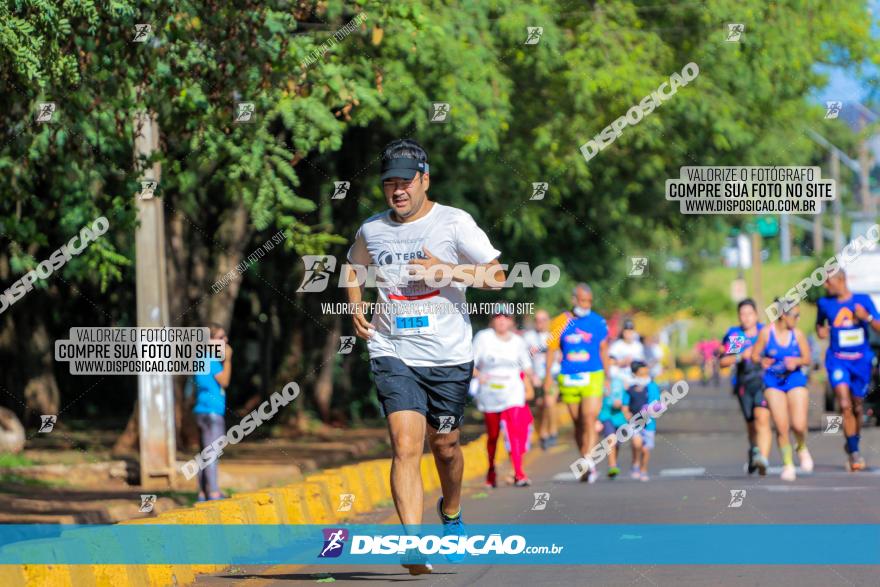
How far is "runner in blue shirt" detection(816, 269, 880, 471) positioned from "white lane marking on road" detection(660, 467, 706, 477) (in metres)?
1.52

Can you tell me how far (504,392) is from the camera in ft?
54.5

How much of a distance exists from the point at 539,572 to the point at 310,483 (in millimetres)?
4139

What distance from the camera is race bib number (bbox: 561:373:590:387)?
1627cm

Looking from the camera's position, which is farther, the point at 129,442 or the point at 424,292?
the point at 129,442

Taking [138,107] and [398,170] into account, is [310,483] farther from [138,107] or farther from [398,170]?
[398,170]

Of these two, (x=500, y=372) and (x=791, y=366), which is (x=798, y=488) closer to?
(x=791, y=366)

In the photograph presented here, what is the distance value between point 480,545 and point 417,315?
1965 mm

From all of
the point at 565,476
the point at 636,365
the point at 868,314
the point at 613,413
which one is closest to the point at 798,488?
the point at 868,314

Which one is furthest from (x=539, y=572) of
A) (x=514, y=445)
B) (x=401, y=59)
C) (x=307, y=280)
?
(x=307, y=280)

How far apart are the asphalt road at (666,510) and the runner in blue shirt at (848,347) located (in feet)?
1.68

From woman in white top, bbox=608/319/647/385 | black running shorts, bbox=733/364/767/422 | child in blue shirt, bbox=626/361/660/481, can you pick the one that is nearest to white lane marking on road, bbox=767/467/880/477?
black running shorts, bbox=733/364/767/422

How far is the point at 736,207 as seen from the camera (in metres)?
21.2

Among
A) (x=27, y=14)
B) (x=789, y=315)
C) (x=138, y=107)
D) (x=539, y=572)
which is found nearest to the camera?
(x=539, y=572)

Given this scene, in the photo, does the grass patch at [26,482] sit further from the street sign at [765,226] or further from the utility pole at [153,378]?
the street sign at [765,226]
